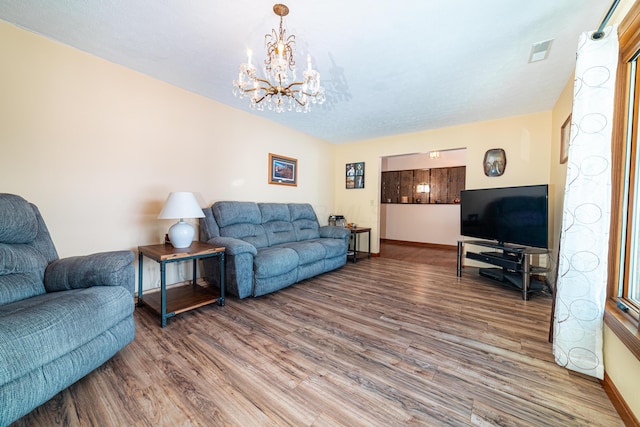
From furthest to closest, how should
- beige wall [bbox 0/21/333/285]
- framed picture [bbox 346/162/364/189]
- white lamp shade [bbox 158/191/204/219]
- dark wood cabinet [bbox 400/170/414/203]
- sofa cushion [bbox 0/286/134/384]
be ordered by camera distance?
dark wood cabinet [bbox 400/170/414/203] < framed picture [bbox 346/162/364/189] < white lamp shade [bbox 158/191/204/219] < beige wall [bbox 0/21/333/285] < sofa cushion [bbox 0/286/134/384]

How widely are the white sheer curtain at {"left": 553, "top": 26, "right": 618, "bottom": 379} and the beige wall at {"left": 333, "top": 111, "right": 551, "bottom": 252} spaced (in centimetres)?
243

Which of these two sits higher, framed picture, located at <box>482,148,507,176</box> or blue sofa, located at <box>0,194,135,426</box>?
framed picture, located at <box>482,148,507,176</box>

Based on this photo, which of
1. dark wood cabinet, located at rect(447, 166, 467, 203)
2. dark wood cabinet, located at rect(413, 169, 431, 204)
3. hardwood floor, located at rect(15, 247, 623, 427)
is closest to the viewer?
hardwood floor, located at rect(15, 247, 623, 427)

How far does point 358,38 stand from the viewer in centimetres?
192

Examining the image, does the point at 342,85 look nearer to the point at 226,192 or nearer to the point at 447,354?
the point at 226,192

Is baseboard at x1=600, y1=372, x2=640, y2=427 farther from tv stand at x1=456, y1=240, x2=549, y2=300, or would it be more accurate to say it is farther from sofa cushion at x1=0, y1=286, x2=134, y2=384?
sofa cushion at x1=0, y1=286, x2=134, y2=384

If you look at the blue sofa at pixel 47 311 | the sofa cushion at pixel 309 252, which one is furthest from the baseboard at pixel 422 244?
the blue sofa at pixel 47 311

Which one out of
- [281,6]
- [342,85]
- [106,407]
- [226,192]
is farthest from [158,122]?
[106,407]

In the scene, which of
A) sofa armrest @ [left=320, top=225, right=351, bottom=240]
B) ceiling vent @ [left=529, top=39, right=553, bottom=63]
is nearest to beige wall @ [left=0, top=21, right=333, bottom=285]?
sofa armrest @ [left=320, top=225, right=351, bottom=240]

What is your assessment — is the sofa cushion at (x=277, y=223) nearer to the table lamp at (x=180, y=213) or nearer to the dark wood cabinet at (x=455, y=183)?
the table lamp at (x=180, y=213)

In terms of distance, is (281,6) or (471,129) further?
(471,129)

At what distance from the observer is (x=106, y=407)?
1.23 metres

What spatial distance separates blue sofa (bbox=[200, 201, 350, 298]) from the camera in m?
2.55

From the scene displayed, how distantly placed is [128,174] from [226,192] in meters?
1.11
